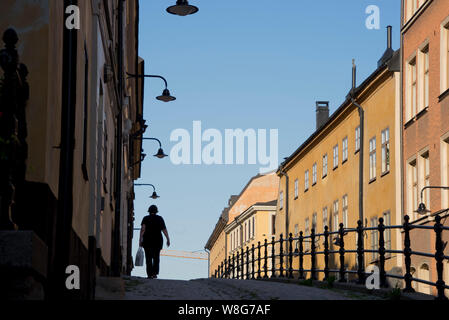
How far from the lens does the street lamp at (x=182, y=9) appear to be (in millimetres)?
17906

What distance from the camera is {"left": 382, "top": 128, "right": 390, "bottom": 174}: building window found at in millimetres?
32209

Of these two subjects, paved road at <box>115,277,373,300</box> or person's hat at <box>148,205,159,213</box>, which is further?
person's hat at <box>148,205,159,213</box>

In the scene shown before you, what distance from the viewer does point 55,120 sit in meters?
8.98

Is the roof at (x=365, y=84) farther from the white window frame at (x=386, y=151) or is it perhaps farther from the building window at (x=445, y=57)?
the building window at (x=445, y=57)

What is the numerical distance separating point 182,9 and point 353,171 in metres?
20.5

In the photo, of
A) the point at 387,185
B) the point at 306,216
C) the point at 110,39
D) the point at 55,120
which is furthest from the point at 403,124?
the point at 55,120

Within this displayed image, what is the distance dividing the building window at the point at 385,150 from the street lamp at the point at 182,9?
51.3ft

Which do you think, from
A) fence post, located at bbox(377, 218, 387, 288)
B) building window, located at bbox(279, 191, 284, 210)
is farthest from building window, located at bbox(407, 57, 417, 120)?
building window, located at bbox(279, 191, 284, 210)

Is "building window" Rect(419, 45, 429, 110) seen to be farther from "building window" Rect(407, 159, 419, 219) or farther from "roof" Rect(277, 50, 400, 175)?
"roof" Rect(277, 50, 400, 175)

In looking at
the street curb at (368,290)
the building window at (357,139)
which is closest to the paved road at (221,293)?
the street curb at (368,290)

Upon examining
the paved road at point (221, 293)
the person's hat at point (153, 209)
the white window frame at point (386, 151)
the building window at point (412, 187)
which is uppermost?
the white window frame at point (386, 151)
